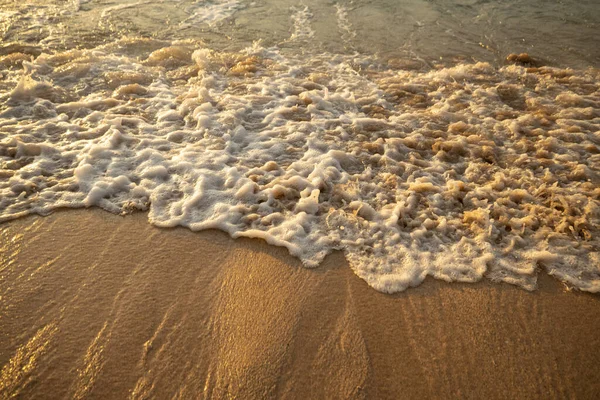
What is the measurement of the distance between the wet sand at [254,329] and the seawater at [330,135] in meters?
0.21

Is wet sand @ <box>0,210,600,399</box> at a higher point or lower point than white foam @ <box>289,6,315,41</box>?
higher

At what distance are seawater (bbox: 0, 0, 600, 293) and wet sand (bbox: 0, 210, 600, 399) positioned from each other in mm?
212

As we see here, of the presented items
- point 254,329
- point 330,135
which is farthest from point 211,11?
point 254,329

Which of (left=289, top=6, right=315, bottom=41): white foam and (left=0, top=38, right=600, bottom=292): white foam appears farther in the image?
(left=289, top=6, right=315, bottom=41): white foam

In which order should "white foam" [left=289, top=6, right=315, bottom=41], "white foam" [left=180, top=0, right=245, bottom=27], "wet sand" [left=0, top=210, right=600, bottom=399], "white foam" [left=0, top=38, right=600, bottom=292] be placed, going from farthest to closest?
"white foam" [left=180, top=0, right=245, bottom=27]
"white foam" [left=289, top=6, right=315, bottom=41]
"white foam" [left=0, top=38, right=600, bottom=292]
"wet sand" [left=0, top=210, right=600, bottom=399]

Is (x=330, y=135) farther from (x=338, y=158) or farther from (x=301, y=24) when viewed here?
(x=301, y=24)

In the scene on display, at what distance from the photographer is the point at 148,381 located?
207 centimetres

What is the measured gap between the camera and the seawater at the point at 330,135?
3004 millimetres

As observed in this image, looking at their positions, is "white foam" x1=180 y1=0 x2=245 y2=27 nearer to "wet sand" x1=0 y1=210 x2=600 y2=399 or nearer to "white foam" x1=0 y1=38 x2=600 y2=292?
"white foam" x1=0 y1=38 x2=600 y2=292

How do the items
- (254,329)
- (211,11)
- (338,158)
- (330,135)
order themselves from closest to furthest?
(254,329) → (338,158) → (330,135) → (211,11)

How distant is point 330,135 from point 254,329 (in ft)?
7.97

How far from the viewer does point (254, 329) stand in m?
2.33

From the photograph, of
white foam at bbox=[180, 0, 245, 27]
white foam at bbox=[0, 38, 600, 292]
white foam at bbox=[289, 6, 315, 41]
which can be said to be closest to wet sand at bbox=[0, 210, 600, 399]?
white foam at bbox=[0, 38, 600, 292]

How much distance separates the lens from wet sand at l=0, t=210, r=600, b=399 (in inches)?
81.8
